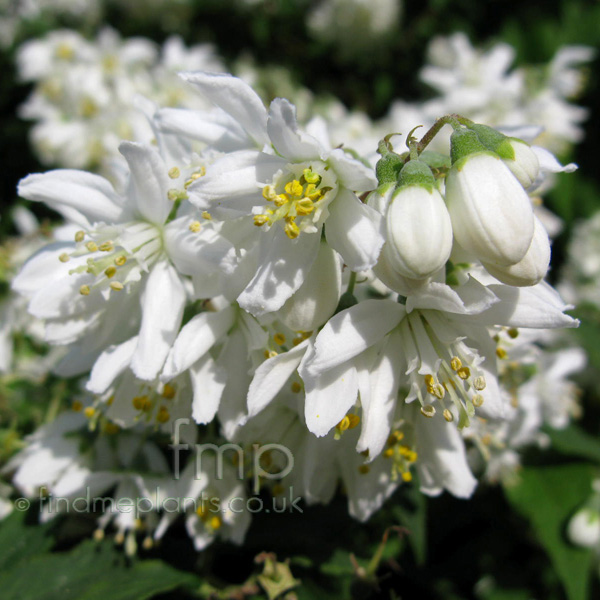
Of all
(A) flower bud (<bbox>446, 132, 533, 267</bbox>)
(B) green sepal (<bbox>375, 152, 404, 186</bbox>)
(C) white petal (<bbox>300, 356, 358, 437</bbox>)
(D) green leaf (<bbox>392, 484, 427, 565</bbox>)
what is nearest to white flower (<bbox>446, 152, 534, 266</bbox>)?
(A) flower bud (<bbox>446, 132, 533, 267</bbox>)

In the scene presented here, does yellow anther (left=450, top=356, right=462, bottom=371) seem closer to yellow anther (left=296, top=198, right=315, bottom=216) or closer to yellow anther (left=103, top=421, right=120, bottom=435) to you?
yellow anther (left=296, top=198, right=315, bottom=216)

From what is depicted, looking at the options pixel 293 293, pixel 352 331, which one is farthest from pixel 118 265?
pixel 352 331

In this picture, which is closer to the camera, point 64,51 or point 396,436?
point 396,436

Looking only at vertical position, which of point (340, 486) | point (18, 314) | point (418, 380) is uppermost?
point (418, 380)

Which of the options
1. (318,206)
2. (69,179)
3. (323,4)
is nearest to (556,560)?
(318,206)

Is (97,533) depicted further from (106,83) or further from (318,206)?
(106,83)

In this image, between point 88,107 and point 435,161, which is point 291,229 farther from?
point 88,107
